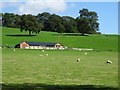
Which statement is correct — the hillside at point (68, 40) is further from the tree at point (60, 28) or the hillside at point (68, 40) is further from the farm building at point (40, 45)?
the tree at point (60, 28)

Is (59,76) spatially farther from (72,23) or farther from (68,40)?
(72,23)

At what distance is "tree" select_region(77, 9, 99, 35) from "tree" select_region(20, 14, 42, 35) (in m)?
23.9

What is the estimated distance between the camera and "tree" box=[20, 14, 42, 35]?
159875mm

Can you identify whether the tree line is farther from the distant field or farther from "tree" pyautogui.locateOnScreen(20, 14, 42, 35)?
the distant field

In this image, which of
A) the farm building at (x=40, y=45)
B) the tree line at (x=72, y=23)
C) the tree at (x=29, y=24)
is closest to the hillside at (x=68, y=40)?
the farm building at (x=40, y=45)

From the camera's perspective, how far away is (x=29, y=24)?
160 m

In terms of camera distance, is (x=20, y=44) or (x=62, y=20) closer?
(x=20, y=44)

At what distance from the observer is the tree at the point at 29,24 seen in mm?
159875

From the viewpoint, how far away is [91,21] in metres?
180

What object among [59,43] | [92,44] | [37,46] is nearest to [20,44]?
[37,46]

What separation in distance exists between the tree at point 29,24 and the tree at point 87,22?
23.9m

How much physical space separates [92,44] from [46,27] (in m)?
67.3

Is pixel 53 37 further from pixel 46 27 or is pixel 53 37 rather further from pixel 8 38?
pixel 46 27

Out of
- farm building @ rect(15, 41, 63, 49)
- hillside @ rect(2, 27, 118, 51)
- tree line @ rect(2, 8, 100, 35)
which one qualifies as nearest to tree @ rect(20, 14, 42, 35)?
tree line @ rect(2, 8, 100, 35)
